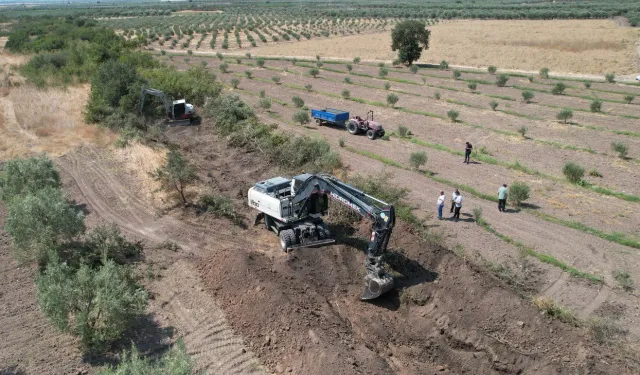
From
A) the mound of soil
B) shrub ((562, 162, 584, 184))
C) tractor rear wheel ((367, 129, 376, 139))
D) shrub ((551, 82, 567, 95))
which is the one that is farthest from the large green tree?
the mound of soil

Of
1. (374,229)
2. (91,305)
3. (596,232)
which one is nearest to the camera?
(91,305)

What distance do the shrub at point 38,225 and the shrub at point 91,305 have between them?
3.07 m

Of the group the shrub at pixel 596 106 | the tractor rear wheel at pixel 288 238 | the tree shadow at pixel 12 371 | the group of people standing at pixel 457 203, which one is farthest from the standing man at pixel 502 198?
the shrub at pixel 596 106

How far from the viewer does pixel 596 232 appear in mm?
20359

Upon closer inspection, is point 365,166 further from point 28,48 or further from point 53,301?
point 28,48

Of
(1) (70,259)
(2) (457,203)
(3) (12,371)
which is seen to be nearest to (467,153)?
(2) (457,203)

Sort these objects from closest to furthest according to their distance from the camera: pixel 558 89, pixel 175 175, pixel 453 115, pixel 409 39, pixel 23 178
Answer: pixel 23 178 → pixel 175 175 → pixel 453 115 → pixel 558 89 → pixel 409 39

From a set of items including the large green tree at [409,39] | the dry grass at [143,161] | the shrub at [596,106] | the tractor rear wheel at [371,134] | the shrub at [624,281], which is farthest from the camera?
the large green tree at [409,39]

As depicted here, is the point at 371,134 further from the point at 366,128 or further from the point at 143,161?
the point at 143,161

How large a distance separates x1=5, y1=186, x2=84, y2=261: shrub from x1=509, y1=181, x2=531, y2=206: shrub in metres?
17.8

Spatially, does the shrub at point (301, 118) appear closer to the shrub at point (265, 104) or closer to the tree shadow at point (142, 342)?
the shrub at point (265, 104)

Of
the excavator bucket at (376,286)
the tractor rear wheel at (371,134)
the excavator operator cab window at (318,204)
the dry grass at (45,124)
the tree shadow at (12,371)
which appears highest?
the excavator operator cab window at (318,204)

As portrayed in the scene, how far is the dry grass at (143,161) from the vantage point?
2398cm

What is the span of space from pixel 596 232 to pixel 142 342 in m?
17.5
